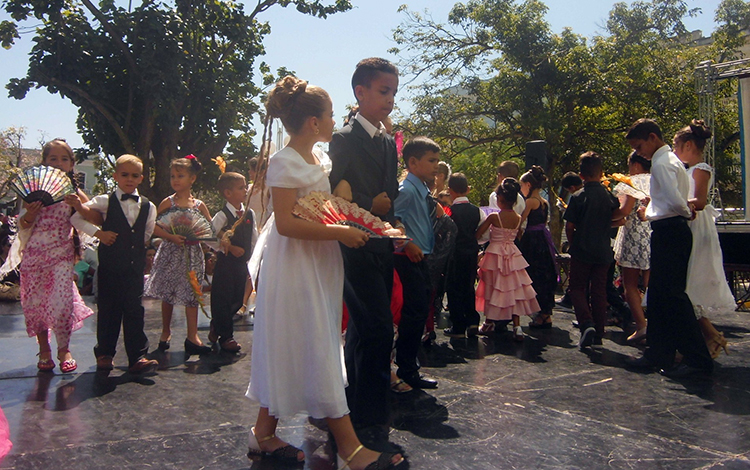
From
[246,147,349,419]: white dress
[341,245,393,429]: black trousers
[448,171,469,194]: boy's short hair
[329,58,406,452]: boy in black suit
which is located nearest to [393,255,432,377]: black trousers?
[329,58,406,452]: boy in black suit

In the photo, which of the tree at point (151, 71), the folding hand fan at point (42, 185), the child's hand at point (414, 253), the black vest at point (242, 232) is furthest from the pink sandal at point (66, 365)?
the tree at point (151, 71)

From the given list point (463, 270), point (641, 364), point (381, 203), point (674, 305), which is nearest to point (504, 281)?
point (463, 270)

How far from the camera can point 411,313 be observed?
413 centimetres

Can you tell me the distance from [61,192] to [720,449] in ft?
14.8

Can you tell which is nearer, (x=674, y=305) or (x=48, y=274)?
(x=674, y=305)

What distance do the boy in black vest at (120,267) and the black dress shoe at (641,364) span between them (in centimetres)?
368

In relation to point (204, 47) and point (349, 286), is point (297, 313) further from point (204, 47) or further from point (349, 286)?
point (204, 47)

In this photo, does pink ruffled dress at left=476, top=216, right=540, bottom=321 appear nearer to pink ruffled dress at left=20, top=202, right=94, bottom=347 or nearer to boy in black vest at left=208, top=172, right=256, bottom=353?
boy in black vest at left=208, top=172, right=256, bottom=353

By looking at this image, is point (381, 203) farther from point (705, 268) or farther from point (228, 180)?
point (705, 268)

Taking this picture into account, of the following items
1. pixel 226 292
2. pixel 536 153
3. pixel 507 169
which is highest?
pixel 536 153

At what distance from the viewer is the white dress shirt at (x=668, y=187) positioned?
14.9 ft

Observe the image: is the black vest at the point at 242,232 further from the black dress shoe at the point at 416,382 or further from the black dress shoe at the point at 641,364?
the black dress shoe at the point at 641,364

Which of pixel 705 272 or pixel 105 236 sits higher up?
pixel 105 236

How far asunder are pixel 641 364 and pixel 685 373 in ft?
1.15
